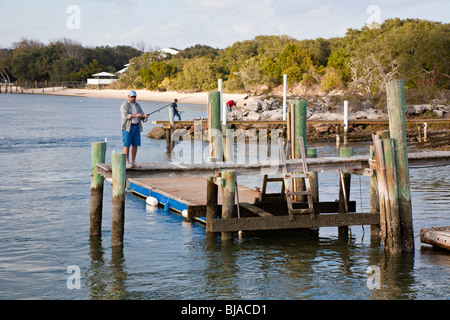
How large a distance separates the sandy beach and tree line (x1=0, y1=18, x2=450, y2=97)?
88.6 inches

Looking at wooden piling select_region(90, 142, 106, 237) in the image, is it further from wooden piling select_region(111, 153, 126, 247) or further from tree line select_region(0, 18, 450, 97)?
tree line select_region(0, 18, 450, 97)

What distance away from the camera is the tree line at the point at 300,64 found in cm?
4744

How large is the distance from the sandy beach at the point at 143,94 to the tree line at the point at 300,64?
225 centimetres

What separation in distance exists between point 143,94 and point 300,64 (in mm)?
38076

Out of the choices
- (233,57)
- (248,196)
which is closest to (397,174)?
(248,196)

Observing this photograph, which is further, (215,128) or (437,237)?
(215,128)

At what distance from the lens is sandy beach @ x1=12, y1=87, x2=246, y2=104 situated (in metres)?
83.4

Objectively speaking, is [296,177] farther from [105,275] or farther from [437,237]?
[105,275]

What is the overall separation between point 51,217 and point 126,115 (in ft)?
15.4

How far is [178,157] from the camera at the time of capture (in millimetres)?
30219

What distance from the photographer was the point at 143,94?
333 feet

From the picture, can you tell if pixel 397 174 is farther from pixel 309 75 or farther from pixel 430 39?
pixel 309 75

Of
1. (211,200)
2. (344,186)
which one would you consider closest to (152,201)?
(211,200)
